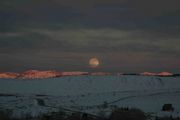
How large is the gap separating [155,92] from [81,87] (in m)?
12.6

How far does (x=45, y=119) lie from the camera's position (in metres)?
20.0

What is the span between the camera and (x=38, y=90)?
58.0 m

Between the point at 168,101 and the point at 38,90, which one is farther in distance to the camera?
the point at 38,90

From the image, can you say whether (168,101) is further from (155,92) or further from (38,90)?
(38,90)

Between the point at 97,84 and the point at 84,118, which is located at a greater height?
the point at 97,84

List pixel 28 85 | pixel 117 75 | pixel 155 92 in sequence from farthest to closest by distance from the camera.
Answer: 1. pixel 117 75
2. pixel 28 85
3. pixel 155 92

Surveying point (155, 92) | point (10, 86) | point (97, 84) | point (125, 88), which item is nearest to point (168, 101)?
point (155, 92)

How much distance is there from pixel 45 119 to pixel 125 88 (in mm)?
38399

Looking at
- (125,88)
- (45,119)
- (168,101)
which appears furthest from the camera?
(125,88)

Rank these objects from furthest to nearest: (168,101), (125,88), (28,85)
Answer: (28,85) → (125,88) → (168,101)

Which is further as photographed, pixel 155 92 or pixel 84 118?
pixel 155 92

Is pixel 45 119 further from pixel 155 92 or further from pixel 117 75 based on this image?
pixel 117 75

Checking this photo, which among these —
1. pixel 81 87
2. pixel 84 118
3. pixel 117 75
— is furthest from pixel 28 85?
pixel 84 118

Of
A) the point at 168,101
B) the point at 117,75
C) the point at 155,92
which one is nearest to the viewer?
the point at 168,101
